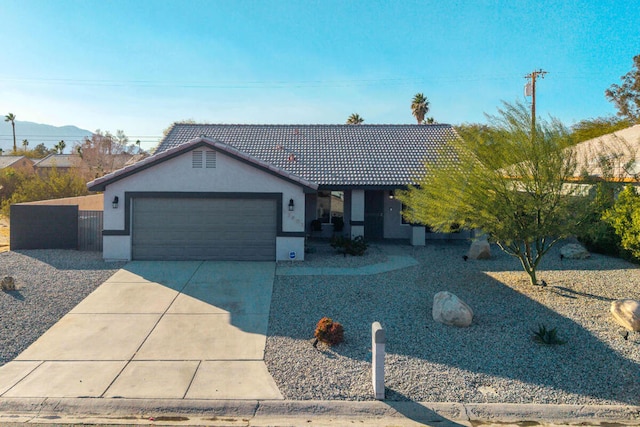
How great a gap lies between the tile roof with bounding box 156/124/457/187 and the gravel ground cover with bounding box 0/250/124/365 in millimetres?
7502

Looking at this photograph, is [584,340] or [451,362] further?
[584,340]

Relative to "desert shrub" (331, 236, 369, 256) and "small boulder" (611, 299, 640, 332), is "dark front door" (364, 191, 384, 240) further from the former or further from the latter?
"small boulder" (611, 299, 640, 332)

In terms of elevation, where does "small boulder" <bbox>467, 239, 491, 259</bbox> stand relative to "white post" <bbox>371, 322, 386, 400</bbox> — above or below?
above

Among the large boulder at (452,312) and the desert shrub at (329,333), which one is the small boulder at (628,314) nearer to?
the large boulder at (452,312)

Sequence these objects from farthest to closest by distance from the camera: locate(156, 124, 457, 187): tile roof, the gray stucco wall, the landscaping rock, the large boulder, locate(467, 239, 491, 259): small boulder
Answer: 1. locate(156, 124, 457, 187): tile roof
2. the gray stucco wall
3. locate(467, 239, 491, 259): small boulder
4. the landscaping rock
5. the large boulder

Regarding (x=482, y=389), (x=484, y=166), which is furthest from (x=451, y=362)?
(x=484, y=166)

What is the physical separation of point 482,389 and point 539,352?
6.01 ft

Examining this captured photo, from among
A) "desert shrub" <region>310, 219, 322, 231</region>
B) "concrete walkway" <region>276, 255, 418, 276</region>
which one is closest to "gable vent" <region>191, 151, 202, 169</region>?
"concrete walkway" <region>276, 255, 418, 276</region>

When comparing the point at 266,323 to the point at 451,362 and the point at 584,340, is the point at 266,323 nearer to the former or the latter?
the point at 451,362

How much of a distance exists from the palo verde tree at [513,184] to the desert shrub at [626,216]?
10.8ft

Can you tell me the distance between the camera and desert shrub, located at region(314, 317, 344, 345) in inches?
317

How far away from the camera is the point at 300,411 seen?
20.3 feet

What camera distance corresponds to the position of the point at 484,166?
1042 centimetres

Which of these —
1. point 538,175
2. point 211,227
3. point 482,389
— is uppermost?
point 538,175
